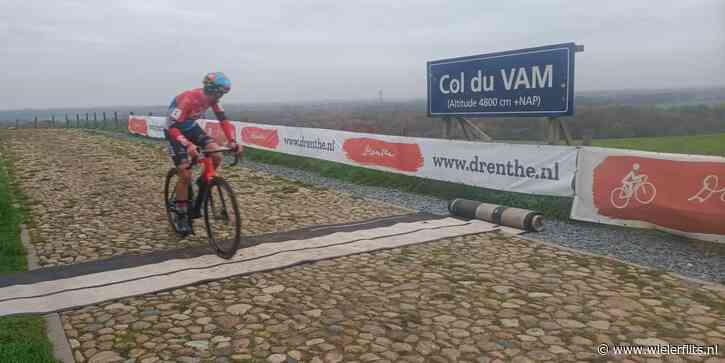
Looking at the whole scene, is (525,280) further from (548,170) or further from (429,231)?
(548,170)

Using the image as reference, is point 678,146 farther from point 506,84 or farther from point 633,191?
point 633,191

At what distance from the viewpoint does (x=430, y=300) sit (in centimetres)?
496

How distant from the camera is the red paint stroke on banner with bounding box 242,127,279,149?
1873 centimetres

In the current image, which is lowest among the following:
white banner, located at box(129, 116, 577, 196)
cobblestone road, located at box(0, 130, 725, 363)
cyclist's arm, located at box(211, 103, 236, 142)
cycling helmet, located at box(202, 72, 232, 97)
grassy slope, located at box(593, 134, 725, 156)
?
cobblestone road, located at box(0, 130, 725, 363)

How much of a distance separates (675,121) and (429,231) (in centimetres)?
3866

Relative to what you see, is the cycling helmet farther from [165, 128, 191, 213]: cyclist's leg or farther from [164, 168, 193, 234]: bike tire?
[164, 168, 193, 234]: bike tire

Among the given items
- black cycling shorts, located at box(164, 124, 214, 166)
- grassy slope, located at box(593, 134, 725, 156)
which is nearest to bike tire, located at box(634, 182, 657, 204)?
black cycling shorts, located at box(164, 124, 214, 166)

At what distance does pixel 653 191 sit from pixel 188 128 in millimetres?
6163

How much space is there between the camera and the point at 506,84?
35.5ft

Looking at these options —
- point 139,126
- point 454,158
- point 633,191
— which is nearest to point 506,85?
point 454,158

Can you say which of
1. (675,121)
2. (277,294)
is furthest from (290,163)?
(675,121)

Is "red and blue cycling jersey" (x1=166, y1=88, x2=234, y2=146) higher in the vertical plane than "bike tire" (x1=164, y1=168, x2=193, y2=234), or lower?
higher

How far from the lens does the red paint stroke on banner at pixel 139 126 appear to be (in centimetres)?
2917

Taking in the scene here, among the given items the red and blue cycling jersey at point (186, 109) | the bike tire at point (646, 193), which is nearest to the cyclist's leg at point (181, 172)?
the red and blue cycling jersey at point (186, 109)
